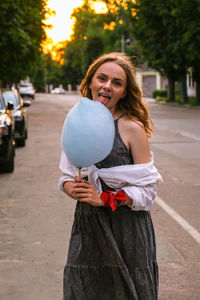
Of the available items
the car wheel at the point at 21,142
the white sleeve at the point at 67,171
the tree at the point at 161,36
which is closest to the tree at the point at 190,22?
the tree at the point at 161,36

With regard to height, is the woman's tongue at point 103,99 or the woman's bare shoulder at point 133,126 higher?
the woman's tongue at point 103,99

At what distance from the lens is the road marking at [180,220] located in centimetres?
605

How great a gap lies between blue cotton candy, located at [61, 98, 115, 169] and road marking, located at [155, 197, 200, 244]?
3440 mm

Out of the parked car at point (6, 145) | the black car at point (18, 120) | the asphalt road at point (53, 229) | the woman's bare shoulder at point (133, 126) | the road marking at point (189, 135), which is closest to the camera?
the woman's bare shoulder at point (133, 126)

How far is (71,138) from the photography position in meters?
2.57

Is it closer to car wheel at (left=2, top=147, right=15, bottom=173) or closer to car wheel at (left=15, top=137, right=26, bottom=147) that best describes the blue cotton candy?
car wheel at (left=2, top=147, right=15, bottom=173)

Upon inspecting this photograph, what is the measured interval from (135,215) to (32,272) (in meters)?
2.26

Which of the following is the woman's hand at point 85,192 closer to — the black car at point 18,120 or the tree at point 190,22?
the black car at point 18,120

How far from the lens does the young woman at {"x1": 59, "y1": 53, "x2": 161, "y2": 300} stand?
8.95 ft

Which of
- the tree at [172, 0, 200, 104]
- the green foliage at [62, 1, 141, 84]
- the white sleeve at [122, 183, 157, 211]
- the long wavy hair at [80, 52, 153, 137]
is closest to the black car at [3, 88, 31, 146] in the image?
the long wavy hair at [80, 52, 153, 137]

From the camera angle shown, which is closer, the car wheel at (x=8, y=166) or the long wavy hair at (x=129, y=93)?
the long wavy hair at (x=129, y=93)

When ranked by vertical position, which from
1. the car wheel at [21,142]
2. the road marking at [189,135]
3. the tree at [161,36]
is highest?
the tree at [161,36]

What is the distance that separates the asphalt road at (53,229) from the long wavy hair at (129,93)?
1.85 metres

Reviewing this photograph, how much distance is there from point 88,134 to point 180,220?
173 inches
